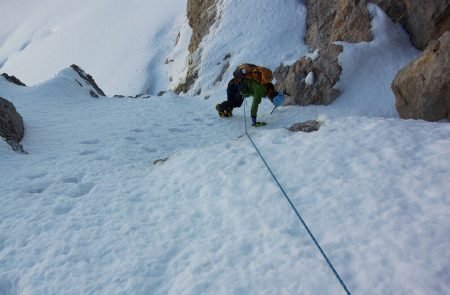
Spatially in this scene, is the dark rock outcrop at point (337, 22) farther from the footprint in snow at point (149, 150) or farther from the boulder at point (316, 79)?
the footprint in snow at point (149, 150)

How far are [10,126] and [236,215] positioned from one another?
26.7 feet

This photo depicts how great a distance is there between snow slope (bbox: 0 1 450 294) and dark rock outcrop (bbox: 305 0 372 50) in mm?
7630

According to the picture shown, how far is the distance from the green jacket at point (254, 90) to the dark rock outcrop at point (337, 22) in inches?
199

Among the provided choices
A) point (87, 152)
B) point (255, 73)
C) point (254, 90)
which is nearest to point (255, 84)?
point (254, 90)


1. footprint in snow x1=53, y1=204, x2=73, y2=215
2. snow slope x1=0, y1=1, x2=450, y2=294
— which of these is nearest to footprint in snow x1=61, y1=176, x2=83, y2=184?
snow slope x1=0, y1=1, x2=450, y2=294

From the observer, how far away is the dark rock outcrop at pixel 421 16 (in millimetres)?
12539

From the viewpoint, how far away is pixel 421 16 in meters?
13.3

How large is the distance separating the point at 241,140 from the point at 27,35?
89210 mm

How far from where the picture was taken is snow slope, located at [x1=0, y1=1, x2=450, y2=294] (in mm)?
4938

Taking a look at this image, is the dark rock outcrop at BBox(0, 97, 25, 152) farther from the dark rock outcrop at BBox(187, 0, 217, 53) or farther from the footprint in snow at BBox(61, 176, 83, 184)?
the dark rock outcrop at BBox(187, 0, 217, 53)

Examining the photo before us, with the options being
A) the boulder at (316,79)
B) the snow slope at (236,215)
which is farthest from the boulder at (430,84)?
the boulder at (316,79)

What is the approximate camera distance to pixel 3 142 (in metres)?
9.93

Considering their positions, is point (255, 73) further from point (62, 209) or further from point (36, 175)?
point (62, 209)

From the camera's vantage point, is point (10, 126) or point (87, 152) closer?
point (87, 152)
